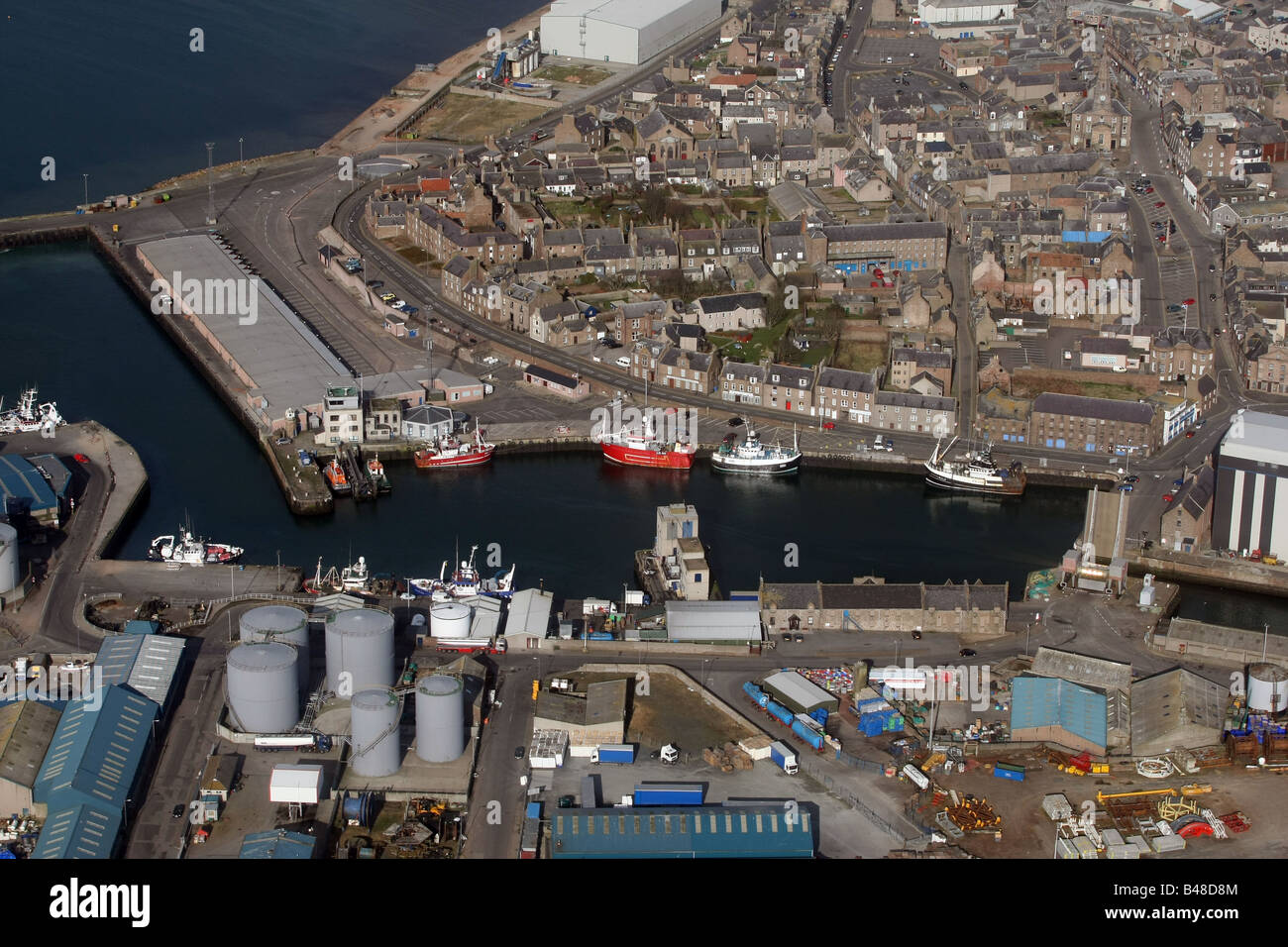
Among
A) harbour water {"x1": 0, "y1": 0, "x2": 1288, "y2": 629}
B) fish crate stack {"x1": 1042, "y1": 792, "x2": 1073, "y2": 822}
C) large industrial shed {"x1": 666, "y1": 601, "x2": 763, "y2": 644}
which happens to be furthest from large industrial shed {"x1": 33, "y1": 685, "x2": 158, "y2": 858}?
fish crate stack {"x1": 1042, "y1": 792, "x2": 1073, "y2": 822}

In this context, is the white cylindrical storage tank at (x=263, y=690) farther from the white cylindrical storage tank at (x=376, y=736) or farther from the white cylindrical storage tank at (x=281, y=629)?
the white cylindrical storage tank at (x=376, y=736)

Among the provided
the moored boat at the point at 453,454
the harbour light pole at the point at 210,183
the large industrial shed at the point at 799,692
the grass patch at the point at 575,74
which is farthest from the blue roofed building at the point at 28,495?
the grass patch at the point at 575,74

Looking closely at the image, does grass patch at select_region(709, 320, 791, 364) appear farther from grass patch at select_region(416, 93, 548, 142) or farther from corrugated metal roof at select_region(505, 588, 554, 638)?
grass patch at select_region(416, 93, 548, 142)

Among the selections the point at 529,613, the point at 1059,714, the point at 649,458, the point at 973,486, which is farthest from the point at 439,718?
the point at 973,486

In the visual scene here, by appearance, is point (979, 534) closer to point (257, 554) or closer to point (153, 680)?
point (257, 554)

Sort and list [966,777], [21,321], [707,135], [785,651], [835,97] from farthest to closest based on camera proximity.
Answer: [835,97], [707,135], [21,321], [785,651], [966,777]

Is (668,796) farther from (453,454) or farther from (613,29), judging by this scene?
(613,29)

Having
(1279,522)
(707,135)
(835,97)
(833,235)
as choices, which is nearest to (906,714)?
(1279,522)
